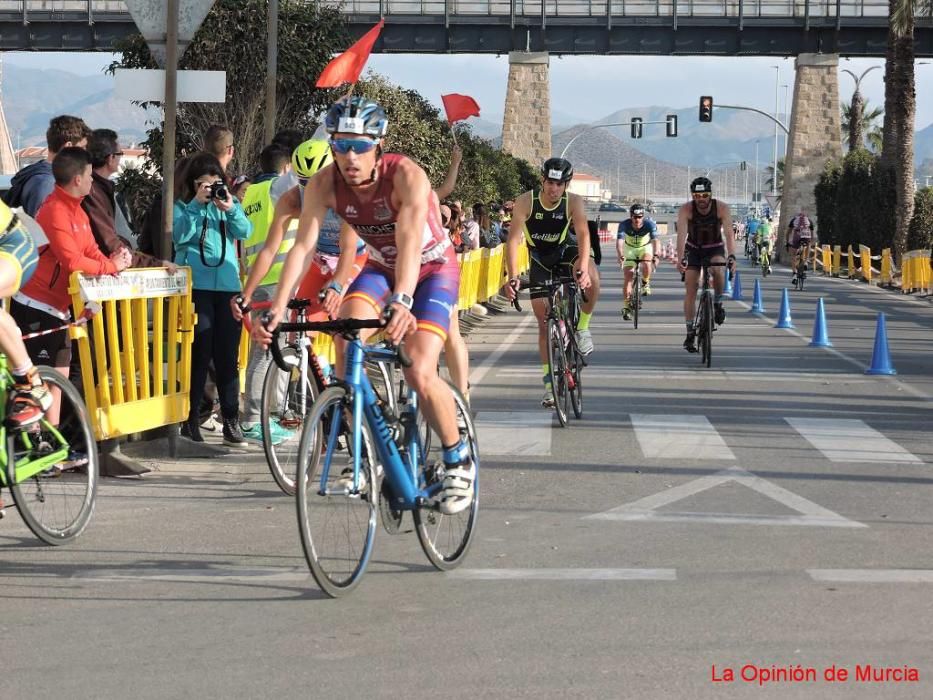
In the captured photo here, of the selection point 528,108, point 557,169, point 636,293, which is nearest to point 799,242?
point 636,293

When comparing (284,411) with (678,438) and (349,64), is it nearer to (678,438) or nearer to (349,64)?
(678,438)

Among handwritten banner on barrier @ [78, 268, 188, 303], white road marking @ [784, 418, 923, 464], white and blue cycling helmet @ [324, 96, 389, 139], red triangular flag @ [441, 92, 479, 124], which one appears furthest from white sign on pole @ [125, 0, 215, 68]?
red triangular flag @ [441, 92, 479, 124]

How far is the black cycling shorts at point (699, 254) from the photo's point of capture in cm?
1812

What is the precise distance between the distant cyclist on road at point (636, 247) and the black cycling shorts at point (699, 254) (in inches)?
259

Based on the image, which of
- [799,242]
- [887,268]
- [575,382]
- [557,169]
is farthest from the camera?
[887,268]

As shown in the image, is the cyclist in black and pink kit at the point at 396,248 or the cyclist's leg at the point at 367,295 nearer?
the cyclist in black and pink kit at the point at 396,248

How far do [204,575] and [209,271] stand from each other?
4.13 meters

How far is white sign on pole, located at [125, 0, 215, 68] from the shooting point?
1100 centimetres

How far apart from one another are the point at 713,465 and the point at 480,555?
336 centimetres

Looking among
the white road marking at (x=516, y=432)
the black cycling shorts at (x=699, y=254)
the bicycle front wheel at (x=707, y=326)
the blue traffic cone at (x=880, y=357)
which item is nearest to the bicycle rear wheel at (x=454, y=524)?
the white road marking at (x=516, y=432)

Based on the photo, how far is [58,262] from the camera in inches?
369

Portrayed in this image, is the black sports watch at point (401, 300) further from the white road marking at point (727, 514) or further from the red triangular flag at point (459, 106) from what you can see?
the red triangular flag at point (459, 106)

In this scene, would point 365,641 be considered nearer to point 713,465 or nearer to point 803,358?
point 713,465

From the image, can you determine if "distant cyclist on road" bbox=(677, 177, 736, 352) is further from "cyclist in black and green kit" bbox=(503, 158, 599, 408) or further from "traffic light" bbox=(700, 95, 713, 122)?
"traffic light" bbox=(700, 95, 713, 122)
